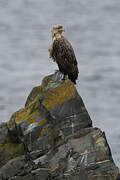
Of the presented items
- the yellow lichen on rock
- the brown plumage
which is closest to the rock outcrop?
the yellow lichen on rock

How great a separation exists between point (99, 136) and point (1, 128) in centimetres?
481

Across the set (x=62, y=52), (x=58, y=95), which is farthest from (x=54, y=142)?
(x=62, y=52)

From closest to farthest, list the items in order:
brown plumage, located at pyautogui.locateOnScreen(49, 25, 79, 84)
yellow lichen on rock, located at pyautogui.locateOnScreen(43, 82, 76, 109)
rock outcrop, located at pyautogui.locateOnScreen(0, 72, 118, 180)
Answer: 1. rock outcrop, located at pyautogui.locateOnScreen(0, 72, 118, 180)
2. yellow lichen on rock, located at pyautogui.locateOnScreen(43, 82, 76, 109)
3. brown plumage, located at pyautogui.locateOnScreen(49, 25, 79, 84)

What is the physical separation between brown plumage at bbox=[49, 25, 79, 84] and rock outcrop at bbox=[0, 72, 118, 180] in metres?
0.94

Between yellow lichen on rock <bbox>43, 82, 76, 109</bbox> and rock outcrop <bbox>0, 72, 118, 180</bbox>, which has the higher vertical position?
yellow lichen on rock <bbox>43, 82, 76, 109</bbox>

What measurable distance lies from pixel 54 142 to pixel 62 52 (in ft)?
14.9

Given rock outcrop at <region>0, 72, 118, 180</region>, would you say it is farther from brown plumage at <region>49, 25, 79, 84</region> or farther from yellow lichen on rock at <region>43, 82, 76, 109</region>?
brown plumage at <region>49, 25, 79, 84</region>

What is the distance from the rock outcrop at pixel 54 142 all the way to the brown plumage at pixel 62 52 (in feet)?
3.08

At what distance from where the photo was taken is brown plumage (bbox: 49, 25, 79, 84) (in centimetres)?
2531

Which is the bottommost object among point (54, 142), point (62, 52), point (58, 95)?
point (54, 142)

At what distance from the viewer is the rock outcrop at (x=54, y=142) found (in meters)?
21.7

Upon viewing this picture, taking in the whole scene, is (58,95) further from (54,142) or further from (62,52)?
(62,52)

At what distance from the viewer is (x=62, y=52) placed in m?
25.4

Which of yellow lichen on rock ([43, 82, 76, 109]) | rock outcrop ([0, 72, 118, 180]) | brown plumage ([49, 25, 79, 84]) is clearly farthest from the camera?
brown plumage ([49, 25, 79, 84])
